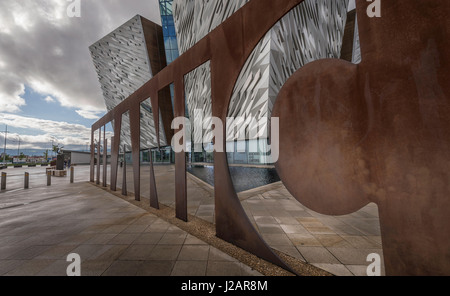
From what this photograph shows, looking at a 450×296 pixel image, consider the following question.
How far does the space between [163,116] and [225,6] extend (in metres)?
16.8

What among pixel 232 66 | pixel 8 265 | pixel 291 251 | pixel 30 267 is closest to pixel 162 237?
pixel 30 267

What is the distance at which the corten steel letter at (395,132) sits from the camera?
151 cm

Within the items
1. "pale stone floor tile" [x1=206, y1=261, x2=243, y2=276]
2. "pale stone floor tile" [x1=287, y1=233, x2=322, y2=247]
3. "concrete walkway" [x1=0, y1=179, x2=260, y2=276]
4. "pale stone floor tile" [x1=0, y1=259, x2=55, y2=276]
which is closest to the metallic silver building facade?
"pale stone floor tile" [x1=287, y1=233, x2=322, y2=247]

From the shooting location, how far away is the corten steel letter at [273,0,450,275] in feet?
4.95

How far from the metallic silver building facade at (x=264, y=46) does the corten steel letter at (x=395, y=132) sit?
17.8 metres

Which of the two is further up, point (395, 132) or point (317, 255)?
point (395, 132)

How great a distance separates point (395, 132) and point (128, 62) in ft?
109

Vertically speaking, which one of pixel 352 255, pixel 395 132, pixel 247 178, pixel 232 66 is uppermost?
pixel 232 66

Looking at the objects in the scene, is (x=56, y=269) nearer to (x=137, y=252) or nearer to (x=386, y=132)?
(x=137, y=252)

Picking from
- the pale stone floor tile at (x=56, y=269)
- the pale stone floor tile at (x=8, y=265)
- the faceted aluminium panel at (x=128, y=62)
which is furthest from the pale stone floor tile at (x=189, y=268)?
the faceted aluminium panel at (x=128, y=62)

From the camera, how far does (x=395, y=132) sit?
170cm
